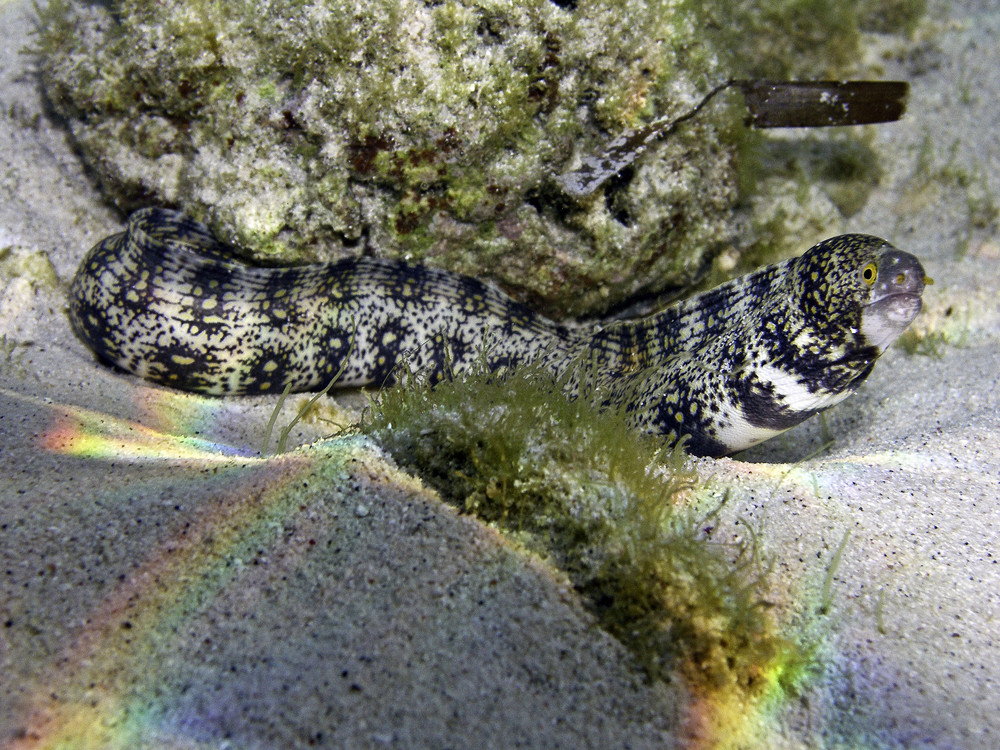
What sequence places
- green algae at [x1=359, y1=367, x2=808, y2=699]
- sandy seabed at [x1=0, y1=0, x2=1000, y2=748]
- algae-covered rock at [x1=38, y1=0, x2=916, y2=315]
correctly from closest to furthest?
sandy seabed at [x1=0, y1=0, x2=1000, y2=748], green algae at [x1=359, y1=367, x2=808, y2=699], algae-covered rock at [x1=38, y1=0, x2=916, y2=315]

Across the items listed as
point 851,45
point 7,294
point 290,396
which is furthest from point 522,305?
point 851,45

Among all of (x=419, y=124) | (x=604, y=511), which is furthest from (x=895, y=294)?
(x=419, y=124)

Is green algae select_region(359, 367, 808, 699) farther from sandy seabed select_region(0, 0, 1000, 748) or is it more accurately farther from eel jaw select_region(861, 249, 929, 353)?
eel jaw select_region(861, 249, 929, 353)

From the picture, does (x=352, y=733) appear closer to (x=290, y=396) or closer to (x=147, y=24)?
(x=290, y=396)

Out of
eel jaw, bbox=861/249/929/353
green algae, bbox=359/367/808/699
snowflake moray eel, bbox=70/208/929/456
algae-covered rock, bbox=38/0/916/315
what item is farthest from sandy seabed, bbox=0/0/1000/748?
algae-covered rock, bbox=38/0/916/315

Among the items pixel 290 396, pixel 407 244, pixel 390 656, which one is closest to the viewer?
pixel 390 656

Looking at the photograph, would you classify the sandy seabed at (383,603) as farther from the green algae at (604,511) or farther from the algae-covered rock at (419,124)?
the algae-covered rock at (419,124)

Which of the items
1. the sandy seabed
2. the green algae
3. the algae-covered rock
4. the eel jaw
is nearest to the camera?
the sandy seabed
